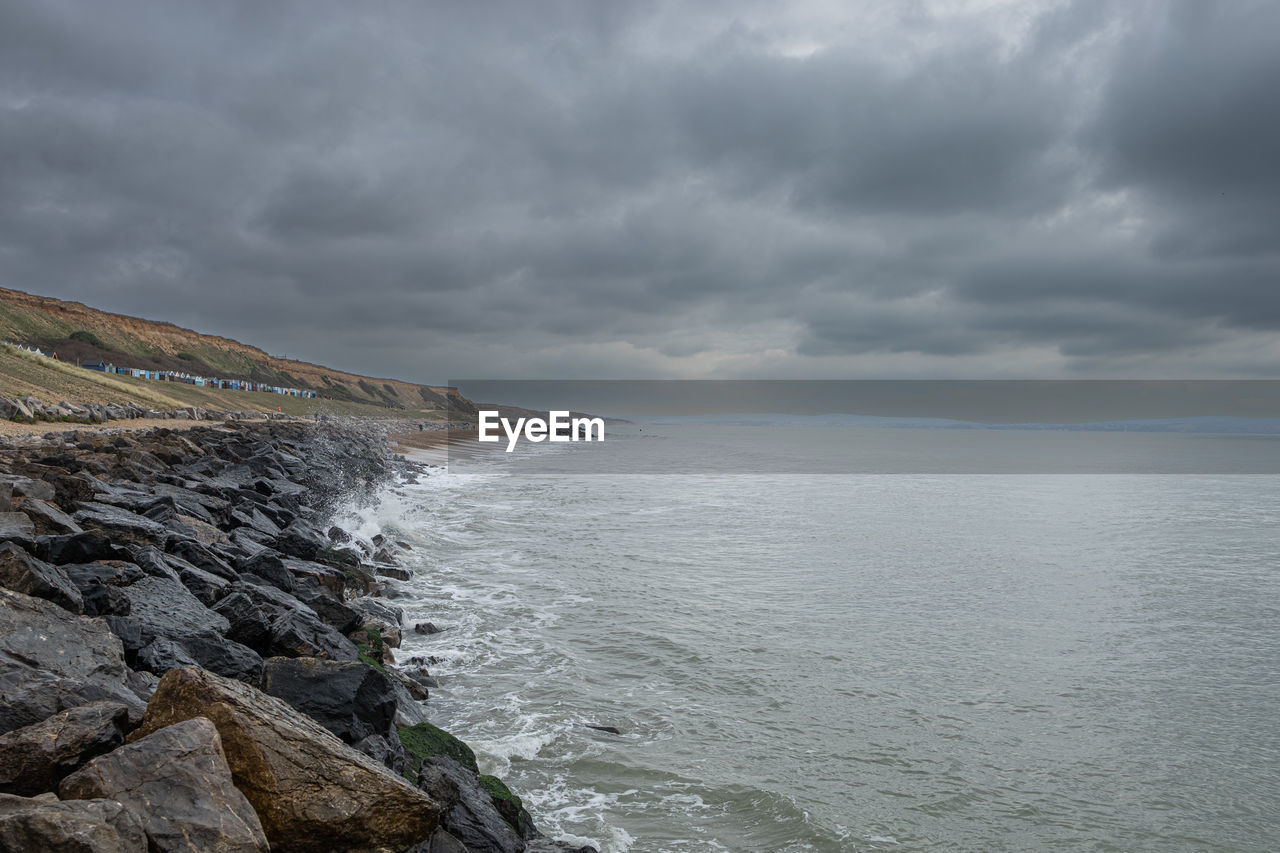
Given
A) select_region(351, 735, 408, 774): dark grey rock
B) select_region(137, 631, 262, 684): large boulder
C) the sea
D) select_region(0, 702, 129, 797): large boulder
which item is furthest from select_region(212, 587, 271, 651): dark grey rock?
select_region(0, 702, 129, 797): large boulder

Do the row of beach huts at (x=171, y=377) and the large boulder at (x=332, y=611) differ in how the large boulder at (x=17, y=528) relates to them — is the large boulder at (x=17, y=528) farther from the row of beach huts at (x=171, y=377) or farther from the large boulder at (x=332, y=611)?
the row of beach huts at (x=171, y=377)

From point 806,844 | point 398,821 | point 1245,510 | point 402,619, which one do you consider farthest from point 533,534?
point 1245,510

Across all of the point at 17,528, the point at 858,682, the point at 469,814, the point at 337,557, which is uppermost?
the point at 17,528

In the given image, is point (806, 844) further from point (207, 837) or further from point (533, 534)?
point (533, 534)

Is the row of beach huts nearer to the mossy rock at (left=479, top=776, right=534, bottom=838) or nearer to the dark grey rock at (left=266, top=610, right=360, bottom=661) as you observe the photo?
the dark grey rock at (left=266, top=610, right=360, bottom=661)

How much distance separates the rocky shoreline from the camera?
356 cm

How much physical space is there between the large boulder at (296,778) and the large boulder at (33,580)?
2273 mm

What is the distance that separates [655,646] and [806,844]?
521cm

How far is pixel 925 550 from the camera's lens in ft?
66.9

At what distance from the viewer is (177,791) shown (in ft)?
11.6

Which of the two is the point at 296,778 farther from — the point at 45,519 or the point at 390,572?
the point at 390,572

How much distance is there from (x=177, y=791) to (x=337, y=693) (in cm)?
219

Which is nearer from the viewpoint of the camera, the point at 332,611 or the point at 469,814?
the point at 469,814

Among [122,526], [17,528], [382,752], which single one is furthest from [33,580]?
[122,526]
